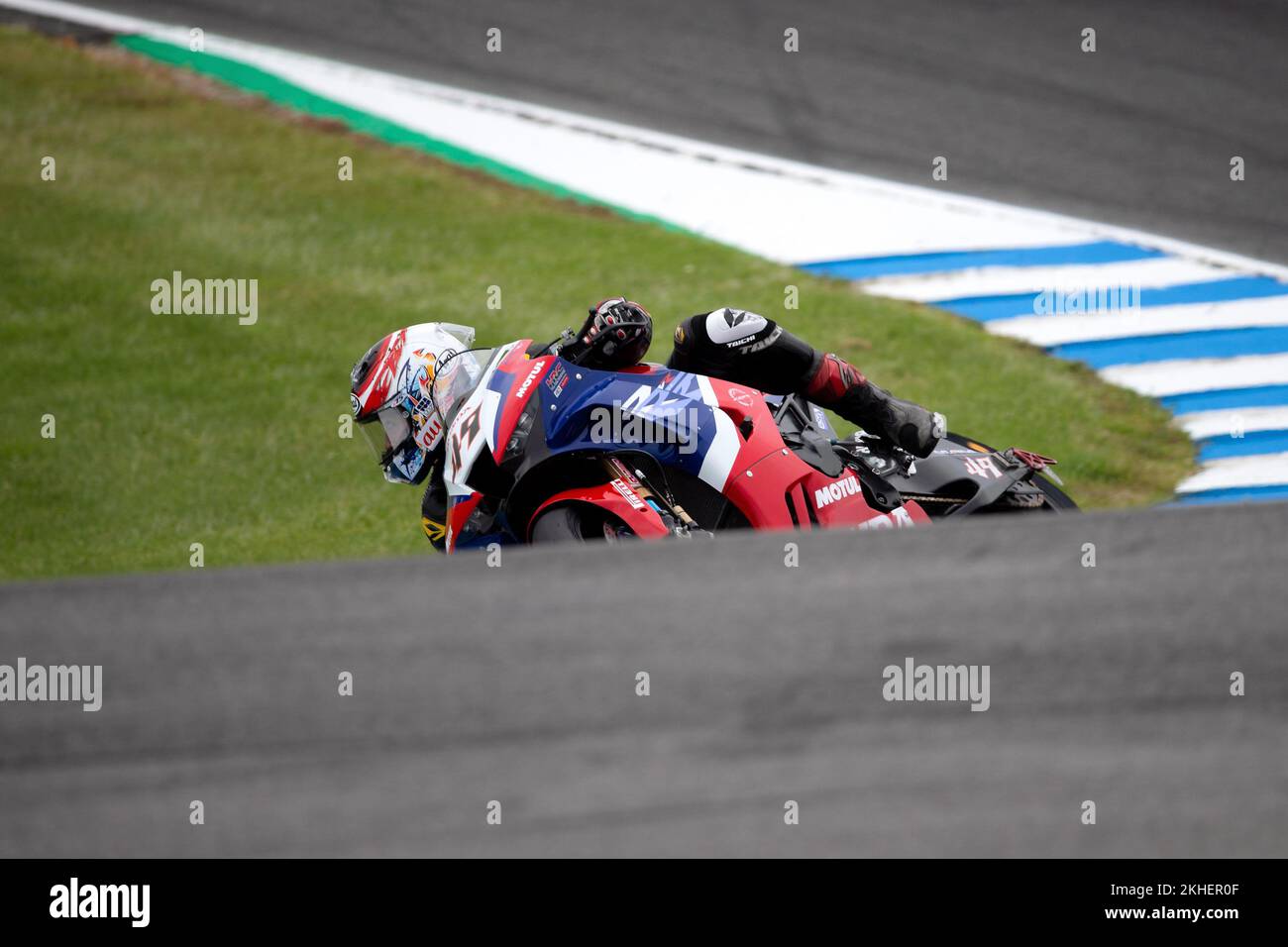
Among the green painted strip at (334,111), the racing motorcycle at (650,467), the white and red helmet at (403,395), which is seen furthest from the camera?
A: the green painted strip at (334,111)

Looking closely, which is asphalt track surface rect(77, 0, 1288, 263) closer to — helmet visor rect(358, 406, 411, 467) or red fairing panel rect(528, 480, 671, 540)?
helmet visor rect(358, 406, 411, 467)

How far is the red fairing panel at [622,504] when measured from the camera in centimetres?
585

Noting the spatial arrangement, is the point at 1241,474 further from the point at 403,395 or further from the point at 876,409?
the point at 403,395

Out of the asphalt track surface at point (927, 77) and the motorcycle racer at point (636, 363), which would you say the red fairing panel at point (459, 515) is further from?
the asphalt track surface at point (927, 77)

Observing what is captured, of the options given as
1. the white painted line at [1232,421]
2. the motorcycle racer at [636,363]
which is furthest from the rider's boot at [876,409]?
the white painted line at [1232,421]

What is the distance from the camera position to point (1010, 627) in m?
5.18

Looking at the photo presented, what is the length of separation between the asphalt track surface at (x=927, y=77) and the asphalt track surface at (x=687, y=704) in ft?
22.8

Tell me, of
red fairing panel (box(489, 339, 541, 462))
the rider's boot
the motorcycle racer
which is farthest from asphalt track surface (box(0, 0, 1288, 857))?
the motorcycle racer

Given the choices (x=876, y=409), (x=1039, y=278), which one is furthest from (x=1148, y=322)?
(x=876, y=409)

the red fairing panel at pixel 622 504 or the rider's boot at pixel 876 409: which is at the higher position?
the rider's boot at pixel 876 409

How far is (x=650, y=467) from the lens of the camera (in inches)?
240

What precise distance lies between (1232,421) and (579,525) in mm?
5131

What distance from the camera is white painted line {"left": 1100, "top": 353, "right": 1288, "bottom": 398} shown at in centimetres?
965
